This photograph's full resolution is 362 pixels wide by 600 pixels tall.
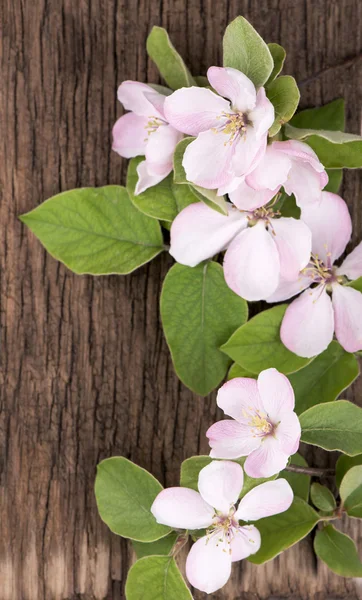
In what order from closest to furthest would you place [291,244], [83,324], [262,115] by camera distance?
[262,115] → [291,244] → [83,324]

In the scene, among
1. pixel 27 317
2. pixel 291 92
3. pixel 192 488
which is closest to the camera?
pixel 291 92

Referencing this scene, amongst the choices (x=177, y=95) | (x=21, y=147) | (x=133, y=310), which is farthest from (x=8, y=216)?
(x=177, y=95)

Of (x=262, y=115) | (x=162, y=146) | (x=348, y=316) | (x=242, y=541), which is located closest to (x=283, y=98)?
(x=262, y=115)

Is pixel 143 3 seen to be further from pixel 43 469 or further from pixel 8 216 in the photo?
pixel 43 469

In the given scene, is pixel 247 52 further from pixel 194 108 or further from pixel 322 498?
Answer: pixel 322 498

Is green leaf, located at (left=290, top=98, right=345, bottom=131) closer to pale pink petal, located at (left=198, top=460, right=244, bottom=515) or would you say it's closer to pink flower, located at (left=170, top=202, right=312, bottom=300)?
pink flower, located at (left=170, top=202, right=312, bottom=300)

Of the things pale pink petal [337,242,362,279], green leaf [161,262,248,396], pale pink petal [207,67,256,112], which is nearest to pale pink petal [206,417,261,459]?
green leaf [161,262,248,396]

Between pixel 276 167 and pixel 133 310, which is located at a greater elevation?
pixel 276 167
